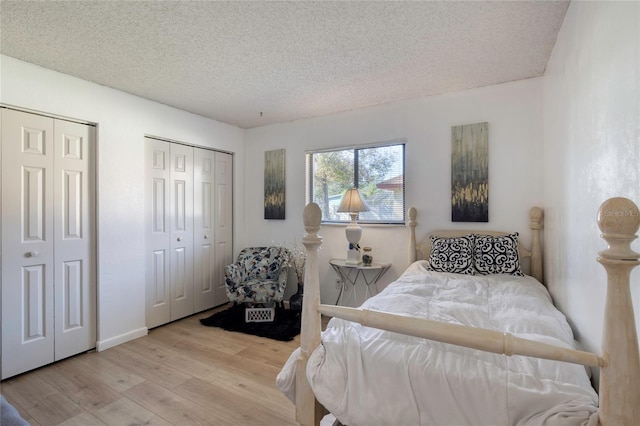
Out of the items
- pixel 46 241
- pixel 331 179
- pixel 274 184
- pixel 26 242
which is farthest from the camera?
pixel 274 184

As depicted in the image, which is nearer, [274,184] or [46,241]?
[46,241]

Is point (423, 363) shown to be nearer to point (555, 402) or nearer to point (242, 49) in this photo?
point (555, 402)

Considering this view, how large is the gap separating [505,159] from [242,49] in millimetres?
2396

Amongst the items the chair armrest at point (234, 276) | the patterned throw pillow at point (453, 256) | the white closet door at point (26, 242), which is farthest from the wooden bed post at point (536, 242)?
the white closet door at point (26, 242)

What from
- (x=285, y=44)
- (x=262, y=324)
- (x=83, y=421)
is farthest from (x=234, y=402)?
(x=285, y=44)

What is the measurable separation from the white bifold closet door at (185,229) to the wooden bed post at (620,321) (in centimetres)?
351

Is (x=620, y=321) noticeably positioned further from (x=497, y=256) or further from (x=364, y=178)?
(x=364, y=178)

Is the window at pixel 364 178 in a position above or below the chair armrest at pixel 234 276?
above

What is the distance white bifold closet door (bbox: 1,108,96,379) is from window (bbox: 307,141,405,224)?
2296 millimetres

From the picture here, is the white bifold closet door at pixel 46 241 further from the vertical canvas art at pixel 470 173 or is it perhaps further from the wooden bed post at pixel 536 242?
the wooden bed post at pixel 536 242

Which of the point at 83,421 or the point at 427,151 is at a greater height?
the point at 427,151

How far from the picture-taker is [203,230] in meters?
3.77

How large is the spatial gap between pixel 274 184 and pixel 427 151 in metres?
1.95

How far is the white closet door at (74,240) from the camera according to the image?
2533 millimetres
